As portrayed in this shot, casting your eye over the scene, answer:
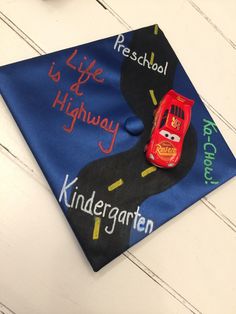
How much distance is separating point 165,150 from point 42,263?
30 centimetres

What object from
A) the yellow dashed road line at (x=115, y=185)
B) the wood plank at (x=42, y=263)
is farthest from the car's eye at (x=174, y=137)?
the wood plank at (x=42, y=263)

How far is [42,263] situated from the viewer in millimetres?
618

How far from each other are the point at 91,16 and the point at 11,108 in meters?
0.28

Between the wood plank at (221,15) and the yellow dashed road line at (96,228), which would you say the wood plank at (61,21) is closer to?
the wood plank at (221,15)

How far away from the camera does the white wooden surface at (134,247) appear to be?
62 centimetres

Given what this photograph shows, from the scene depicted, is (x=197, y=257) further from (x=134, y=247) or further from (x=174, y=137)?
(x=174, y=137)

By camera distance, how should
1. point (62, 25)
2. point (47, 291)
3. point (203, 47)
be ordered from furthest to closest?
point (203, 47) → point (62, 25) → point (47, 291)

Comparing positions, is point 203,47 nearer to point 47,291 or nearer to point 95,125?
Answer: point 95,125

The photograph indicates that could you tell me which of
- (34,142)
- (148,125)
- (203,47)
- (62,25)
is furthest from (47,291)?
(203,47)

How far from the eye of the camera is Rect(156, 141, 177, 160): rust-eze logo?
2.23 feet

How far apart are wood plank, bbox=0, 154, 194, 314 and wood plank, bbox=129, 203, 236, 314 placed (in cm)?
9

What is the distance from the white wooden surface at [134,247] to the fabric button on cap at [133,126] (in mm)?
187

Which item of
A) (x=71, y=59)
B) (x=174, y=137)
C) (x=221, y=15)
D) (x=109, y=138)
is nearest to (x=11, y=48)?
(x=71, y=59)

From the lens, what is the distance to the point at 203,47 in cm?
85
